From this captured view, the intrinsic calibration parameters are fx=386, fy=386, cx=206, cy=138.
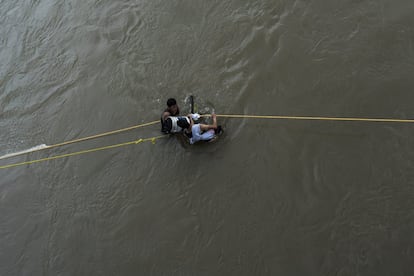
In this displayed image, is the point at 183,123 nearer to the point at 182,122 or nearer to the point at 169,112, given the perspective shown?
the point at 182,122

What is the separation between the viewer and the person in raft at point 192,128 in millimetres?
4633

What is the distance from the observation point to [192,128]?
15.5ft

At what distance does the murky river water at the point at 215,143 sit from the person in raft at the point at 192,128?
0.23 metres

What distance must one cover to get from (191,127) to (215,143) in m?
0.45

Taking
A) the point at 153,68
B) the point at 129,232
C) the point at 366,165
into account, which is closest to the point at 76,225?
the point at 129,232

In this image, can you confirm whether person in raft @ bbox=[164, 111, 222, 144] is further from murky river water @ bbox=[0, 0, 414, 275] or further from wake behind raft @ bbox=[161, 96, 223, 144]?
murky river water @ bbox=[0, 0, 414, 275]

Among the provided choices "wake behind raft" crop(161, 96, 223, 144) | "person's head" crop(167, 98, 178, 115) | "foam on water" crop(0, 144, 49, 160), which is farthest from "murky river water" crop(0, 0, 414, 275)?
"person's head" crop(167, 98, 178, 115)

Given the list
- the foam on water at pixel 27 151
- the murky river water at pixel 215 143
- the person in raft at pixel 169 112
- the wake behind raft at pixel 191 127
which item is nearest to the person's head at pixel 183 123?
the wake behind raft at pixel 191 127

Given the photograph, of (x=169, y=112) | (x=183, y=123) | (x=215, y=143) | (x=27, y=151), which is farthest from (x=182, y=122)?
(x=27, y=151)

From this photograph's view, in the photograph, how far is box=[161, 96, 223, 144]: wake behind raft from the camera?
15.2 feet

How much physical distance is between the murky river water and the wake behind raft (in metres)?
0.20

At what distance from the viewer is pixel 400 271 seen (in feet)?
13.6

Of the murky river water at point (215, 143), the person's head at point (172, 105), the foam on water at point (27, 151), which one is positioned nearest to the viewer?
the murky river water at point (215, 143)

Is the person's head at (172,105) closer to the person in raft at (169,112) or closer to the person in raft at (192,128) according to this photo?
the person in raft at (169,112)
